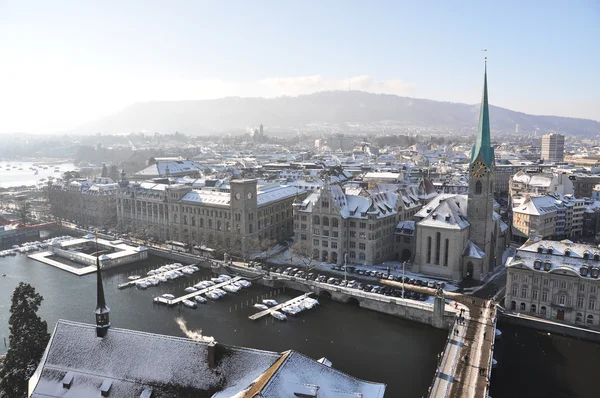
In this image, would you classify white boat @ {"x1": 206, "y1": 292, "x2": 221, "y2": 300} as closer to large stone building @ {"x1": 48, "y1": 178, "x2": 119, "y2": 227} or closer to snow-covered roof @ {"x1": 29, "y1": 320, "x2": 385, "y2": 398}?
snow-covered roof @ {"x1": 29, "y1": 320, "x2": 385, "y2": 398}

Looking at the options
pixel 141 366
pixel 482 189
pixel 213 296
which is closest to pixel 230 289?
pixel 213 296

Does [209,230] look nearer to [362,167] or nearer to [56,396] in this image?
[56,396]

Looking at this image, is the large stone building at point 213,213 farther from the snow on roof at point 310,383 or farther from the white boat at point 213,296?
the snow on roof at point 310,383

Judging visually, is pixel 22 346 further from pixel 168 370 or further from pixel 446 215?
pixel 446 215

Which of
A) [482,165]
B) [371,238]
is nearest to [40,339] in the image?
[371,238]

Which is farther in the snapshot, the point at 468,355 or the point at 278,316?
the point at 278,316

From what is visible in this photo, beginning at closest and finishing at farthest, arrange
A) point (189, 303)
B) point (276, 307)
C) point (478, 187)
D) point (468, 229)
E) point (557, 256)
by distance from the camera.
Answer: point (557, 256) < point (276, 307) < point (189, 303) < point (478, 187) < point (468, 229)

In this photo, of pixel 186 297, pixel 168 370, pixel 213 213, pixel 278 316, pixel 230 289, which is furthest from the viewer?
pixel 213 213
